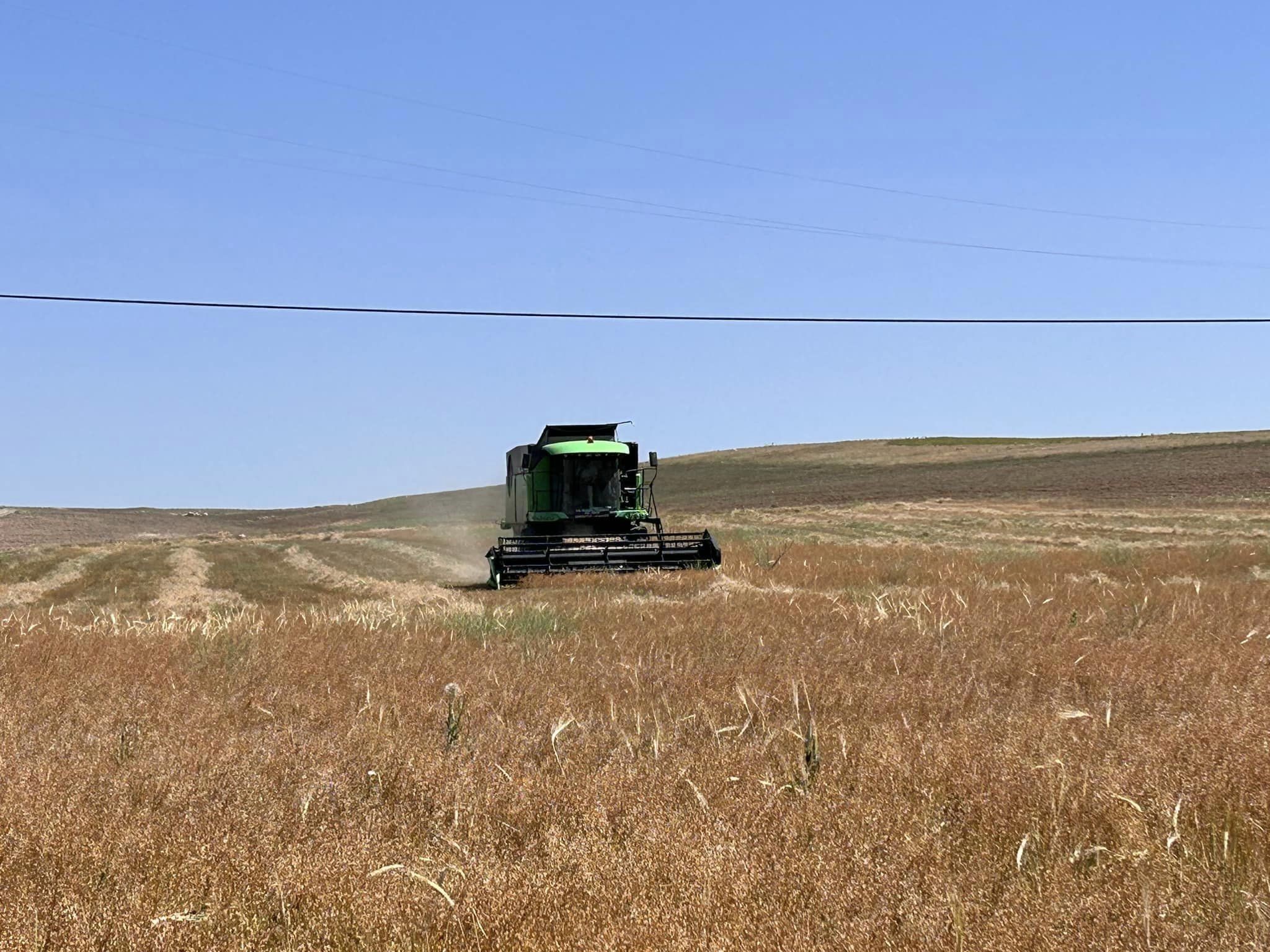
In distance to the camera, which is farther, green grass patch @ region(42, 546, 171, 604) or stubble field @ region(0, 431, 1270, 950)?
green grass patch @ region(42, 546, 171, 604)

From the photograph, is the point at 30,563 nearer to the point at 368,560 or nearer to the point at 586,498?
the point at 368,560

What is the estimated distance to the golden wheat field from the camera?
140 inches

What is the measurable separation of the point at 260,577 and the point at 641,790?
21902mm

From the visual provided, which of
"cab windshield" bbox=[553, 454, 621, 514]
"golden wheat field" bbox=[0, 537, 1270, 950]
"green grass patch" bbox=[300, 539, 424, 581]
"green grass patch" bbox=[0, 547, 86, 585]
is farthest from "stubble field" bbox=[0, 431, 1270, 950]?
"green grass patch" bbox=[0, 547, 86, 585]

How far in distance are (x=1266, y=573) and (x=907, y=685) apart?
14878mm

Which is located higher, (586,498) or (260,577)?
(586,498)

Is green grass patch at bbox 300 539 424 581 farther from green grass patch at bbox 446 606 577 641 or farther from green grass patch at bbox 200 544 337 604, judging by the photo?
green grass patch at bbox 446 606 577 641

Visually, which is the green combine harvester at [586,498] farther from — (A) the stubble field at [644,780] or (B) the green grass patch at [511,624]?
(A) the stubble field at [644,780]

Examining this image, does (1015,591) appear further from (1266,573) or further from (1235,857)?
(1235,857)

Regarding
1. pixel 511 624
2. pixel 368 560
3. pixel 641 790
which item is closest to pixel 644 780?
pixel 641 790

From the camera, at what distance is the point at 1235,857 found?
4.21m

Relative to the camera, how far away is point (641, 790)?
199 inches

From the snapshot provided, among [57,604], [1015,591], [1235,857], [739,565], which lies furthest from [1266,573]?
[57,604]

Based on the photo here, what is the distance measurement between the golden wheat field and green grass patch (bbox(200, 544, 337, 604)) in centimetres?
965
